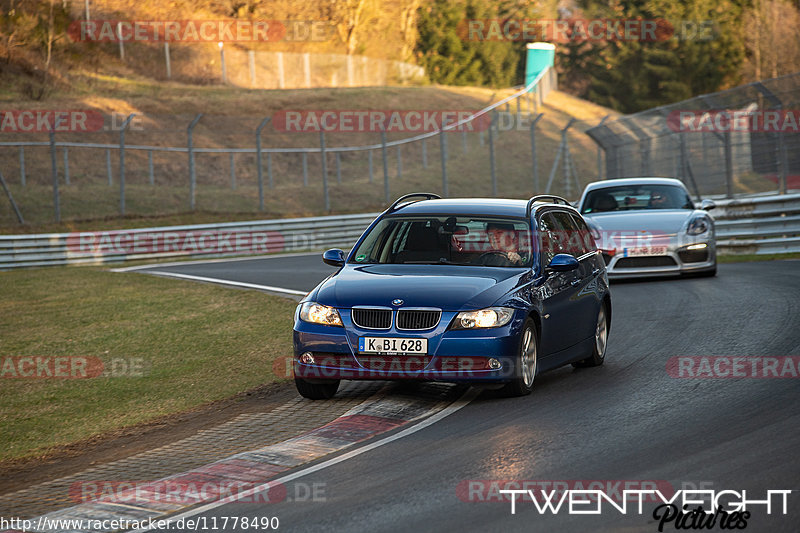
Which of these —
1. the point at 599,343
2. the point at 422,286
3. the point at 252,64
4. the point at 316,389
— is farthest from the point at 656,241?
the point at 252,64

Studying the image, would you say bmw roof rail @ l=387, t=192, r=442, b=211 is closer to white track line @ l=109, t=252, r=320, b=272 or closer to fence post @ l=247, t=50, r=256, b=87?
white track line @ l=109, t=252, r=320, b=272

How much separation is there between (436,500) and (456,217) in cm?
412

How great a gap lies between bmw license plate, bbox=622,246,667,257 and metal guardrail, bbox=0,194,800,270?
5.27m

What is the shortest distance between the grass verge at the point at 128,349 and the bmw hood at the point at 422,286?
1.77 metres

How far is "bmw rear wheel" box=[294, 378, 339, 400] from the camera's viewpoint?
29.6 feet

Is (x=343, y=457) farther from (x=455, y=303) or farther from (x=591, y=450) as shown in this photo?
(x=455, y=303)

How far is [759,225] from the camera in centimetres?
2219

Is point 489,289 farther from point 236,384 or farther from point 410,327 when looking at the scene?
point 236,384

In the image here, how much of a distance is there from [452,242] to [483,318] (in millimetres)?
1289

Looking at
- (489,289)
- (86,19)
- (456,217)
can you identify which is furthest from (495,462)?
(86,19)

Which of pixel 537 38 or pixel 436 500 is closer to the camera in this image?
pixel 436 500

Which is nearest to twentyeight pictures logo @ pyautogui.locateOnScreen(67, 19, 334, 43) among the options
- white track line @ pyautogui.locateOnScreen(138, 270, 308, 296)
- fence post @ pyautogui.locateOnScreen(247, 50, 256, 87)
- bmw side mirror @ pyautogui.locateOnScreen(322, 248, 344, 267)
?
fence post @ pyautogui.locateOnScreen(247, 50, 256, 87)

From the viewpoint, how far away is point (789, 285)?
620 inches

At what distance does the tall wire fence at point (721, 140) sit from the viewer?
2256 centimetres
